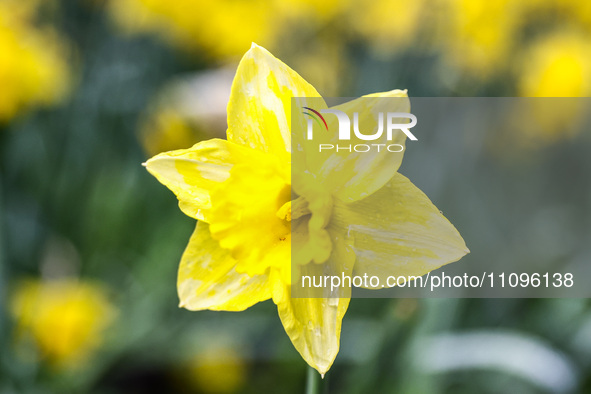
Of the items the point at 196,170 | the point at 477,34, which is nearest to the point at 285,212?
the point at 196,170

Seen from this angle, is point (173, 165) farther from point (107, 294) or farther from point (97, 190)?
point (97, 190)

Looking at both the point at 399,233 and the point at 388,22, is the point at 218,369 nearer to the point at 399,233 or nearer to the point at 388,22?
the point at 399,233

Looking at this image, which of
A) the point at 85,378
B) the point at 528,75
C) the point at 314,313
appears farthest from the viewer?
the point at 528,75

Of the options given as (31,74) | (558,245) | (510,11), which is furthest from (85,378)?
(510,11)

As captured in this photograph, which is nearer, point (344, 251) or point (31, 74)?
point (344, 251)

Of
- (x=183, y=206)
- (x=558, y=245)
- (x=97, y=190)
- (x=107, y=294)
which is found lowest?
(x=107, y=294)

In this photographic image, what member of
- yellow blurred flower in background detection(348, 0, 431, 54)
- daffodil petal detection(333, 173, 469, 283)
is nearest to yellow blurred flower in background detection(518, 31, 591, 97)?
yellow blurred flower in background detection(348, 0, 431, 54)

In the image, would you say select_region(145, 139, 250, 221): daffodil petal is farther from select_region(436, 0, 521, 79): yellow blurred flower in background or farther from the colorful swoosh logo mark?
select_region(436, 0, 521, 79): yellow blurred flower in background
